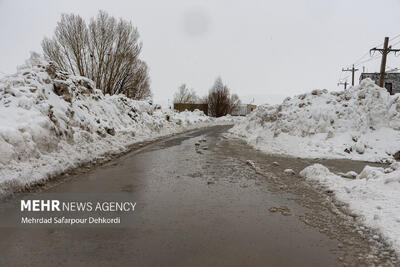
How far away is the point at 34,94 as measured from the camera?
8031mm

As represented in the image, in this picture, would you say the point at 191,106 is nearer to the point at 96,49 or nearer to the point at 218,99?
the point at 218,99

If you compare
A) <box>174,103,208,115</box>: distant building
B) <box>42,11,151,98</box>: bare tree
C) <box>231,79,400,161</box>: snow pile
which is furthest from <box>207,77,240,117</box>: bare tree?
<box>231,79,400,161</box>: snow pile

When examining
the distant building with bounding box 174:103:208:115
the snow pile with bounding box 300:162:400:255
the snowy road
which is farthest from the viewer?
the distant building with bounding box 174:103:208:115

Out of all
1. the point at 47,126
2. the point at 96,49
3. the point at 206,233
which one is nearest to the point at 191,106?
the point at 96,49

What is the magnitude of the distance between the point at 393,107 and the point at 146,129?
42.5ft

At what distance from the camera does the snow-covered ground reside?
5.32 m

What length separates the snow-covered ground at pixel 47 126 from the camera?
17.4 ft

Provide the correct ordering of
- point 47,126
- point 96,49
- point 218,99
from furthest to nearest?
point 218,99, point 96,49, point 47,126

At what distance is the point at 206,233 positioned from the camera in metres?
3.16

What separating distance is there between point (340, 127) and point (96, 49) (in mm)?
15975

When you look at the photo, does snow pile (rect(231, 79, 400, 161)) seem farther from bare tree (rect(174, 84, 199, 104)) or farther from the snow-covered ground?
bare tree (rect(174, 84, 199, 104))

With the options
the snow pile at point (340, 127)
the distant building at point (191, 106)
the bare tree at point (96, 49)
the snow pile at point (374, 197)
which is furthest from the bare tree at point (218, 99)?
the snow pile at point (374, 197)

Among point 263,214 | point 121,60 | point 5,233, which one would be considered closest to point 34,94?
point 5,233

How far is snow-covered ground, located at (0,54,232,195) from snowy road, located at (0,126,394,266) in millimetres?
861
